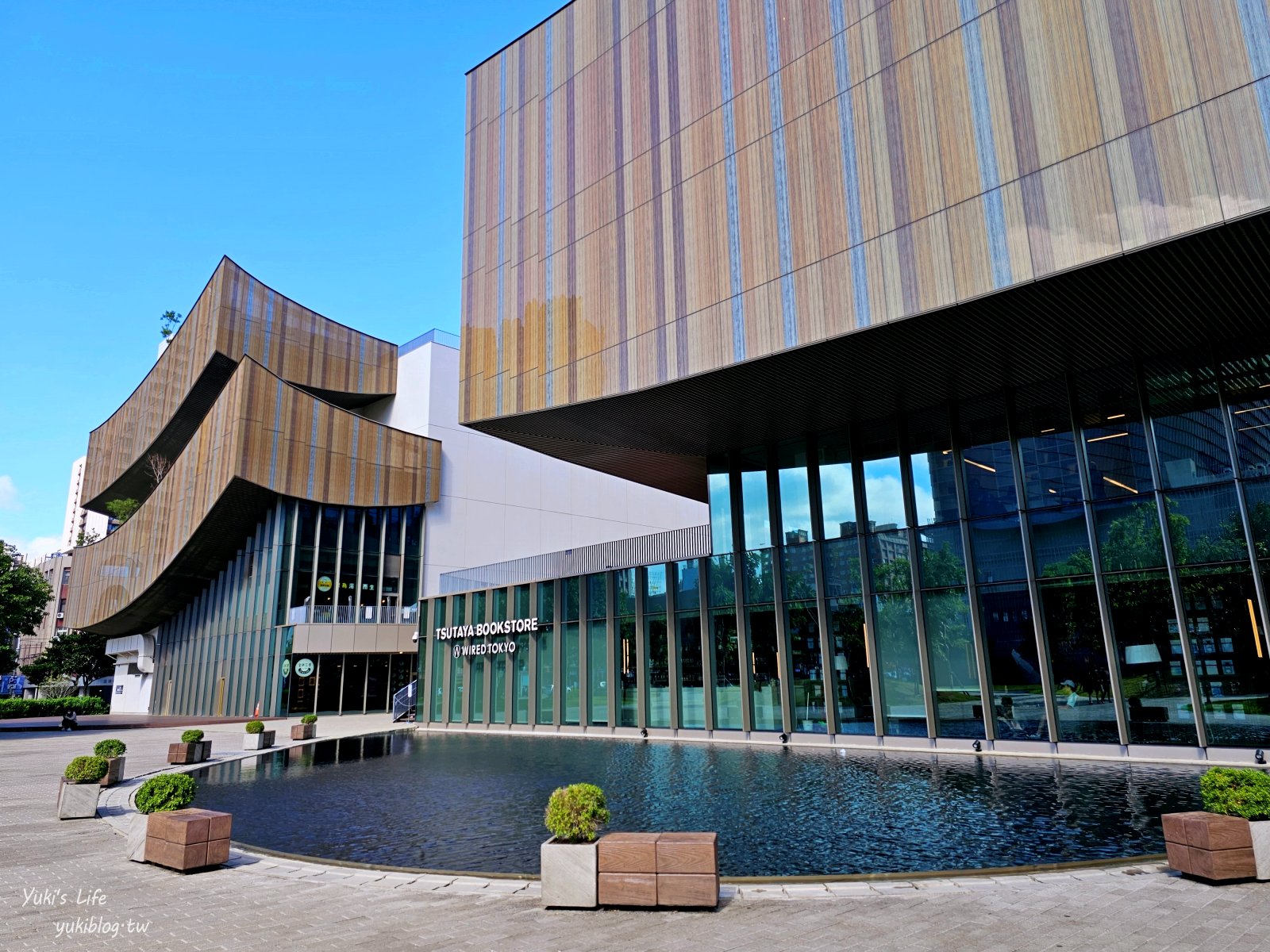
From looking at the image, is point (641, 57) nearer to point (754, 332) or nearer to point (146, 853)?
point (754, 332)

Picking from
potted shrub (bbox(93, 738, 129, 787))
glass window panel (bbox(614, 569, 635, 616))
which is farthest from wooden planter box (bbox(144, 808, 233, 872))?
glass window panel (bbox(614, 569, 635, 616))

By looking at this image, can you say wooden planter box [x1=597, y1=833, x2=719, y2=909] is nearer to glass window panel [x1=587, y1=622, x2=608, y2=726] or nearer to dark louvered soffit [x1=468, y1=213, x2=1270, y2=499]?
dark louvered soffit [x1=468, y1=213, x2=1270, y2=499]

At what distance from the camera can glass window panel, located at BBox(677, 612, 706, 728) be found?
2752cm

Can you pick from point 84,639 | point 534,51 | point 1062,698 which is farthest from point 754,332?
point 84,639

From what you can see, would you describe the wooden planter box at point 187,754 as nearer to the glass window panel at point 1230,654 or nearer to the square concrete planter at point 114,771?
the square concrete planter at point 114,771

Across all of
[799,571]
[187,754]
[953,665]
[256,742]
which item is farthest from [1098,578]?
[256,742]

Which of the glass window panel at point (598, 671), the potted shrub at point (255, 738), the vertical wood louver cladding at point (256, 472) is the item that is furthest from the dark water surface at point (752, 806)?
the vertical wood louver cladding at point (256, 472)

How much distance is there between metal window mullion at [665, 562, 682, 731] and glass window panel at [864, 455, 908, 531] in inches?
300

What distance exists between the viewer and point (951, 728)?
21844 millimetres

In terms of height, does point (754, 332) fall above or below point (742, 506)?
above

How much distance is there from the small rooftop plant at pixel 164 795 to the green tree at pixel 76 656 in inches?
3608

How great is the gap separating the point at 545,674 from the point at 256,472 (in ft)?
80.0

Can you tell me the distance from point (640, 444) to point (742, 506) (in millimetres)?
4133

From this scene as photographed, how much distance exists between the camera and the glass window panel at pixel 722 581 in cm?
2703
